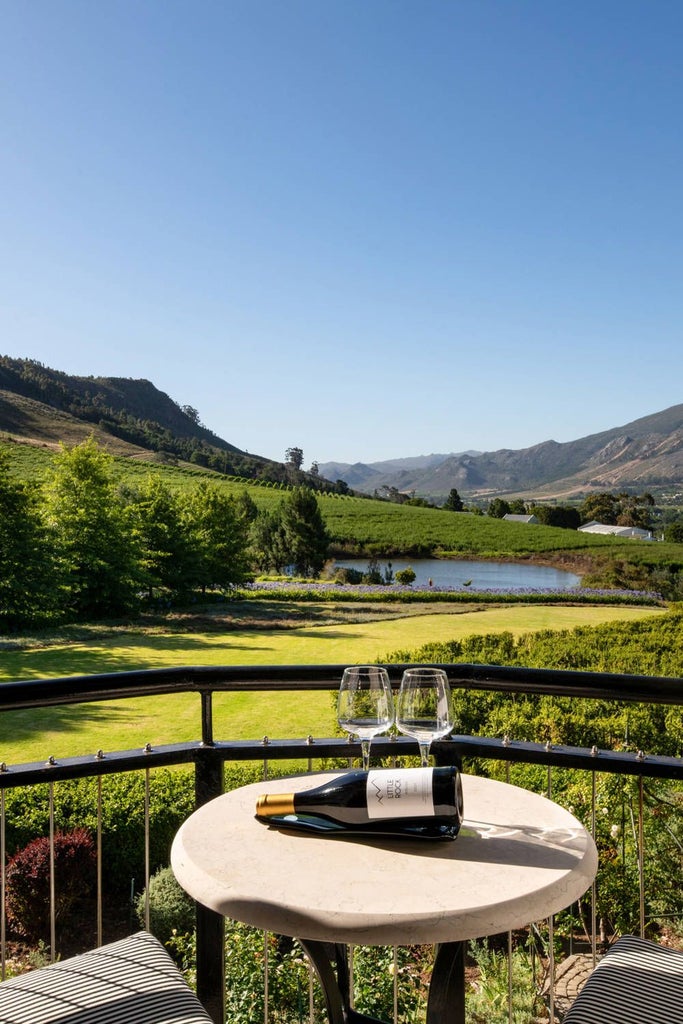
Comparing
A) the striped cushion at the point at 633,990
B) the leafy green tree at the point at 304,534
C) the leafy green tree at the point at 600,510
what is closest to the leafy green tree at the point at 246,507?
the leafy green tree at the point at 304,534

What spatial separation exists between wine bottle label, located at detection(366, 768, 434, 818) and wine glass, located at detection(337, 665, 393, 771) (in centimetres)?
15

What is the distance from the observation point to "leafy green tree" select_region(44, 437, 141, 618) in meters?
18.9

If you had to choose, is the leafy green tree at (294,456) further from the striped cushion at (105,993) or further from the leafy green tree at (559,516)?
the striped cushion at (105,993)

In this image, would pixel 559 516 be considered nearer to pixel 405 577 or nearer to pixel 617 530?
pixel 617 530

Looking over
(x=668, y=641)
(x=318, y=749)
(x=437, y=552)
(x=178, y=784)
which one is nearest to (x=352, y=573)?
(x=437, y=552)

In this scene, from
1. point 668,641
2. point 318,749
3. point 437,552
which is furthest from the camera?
point 437,552

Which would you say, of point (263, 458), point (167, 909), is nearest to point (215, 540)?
point (167, 909)

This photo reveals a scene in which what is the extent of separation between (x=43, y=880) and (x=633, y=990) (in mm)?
4619

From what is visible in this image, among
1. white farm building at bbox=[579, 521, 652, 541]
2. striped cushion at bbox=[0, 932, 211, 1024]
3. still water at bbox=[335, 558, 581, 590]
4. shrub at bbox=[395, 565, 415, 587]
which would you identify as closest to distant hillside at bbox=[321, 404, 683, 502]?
white farm building at bbox=[579, 521, 652, 541]

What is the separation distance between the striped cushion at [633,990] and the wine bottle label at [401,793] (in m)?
0.40

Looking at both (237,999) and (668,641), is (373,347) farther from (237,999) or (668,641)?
(237,999)

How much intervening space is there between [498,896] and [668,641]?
882 cm

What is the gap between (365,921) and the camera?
0.72 meters

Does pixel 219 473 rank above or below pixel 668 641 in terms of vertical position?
above
